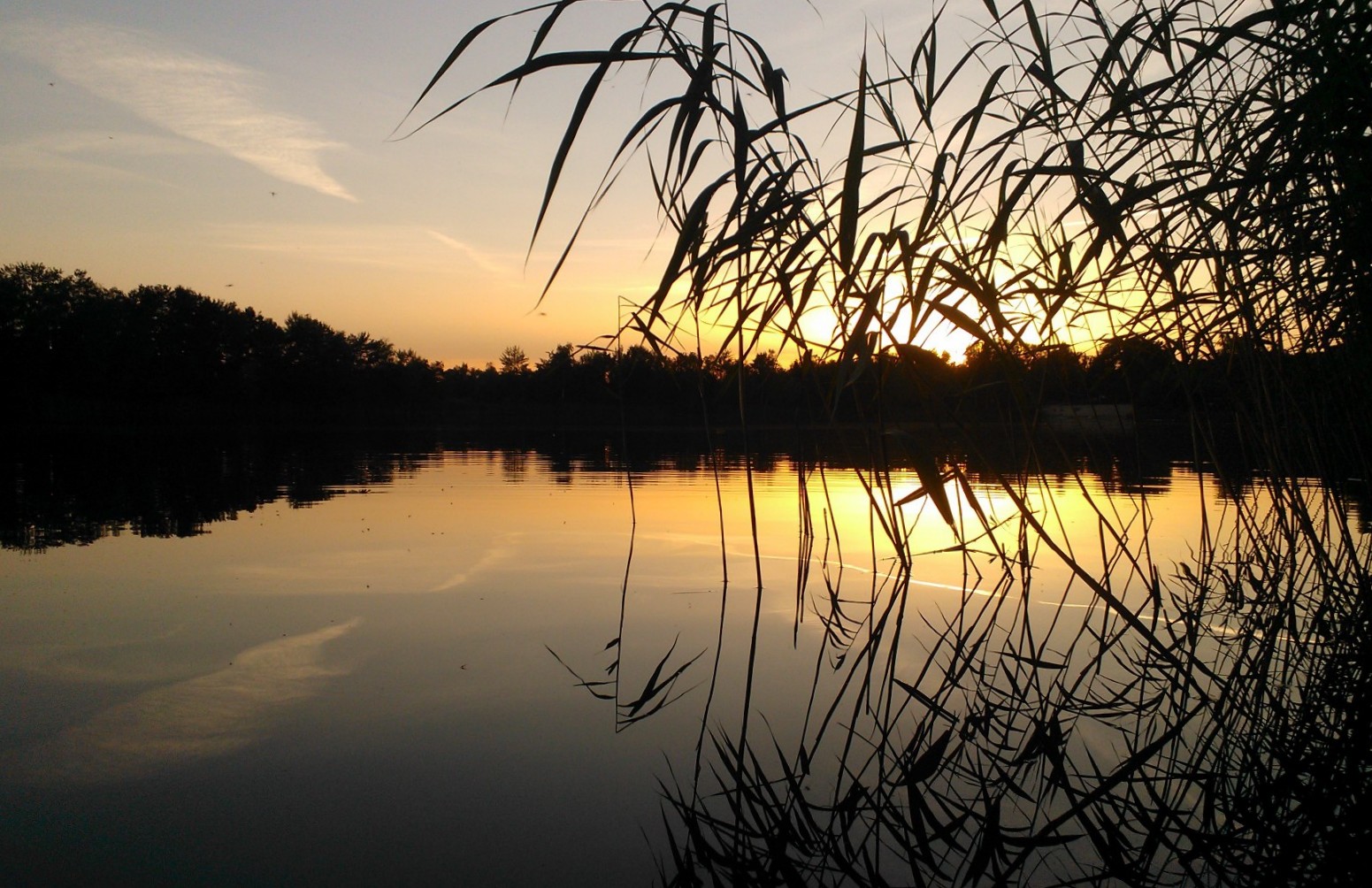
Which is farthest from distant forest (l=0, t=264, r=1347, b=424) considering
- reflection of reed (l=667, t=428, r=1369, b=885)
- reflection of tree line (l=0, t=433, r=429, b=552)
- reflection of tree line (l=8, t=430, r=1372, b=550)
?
reflection of reed (l=667, t=428, r=1369, b=885)

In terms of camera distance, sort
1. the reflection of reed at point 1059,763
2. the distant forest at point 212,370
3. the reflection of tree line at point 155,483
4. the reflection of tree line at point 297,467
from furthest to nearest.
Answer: the distant forest at point 212,370 → the reflection of tree line at point 155,483 → the reflection of tree line at point 297,467 → the reflection of reed at point 1059,763

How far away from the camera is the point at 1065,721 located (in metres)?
2.39

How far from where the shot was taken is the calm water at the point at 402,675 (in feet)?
5.93

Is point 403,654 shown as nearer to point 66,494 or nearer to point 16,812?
point 16,812

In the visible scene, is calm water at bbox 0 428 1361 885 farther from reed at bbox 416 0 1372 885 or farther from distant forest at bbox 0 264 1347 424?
distant forest at bbox 0 264 1347 424

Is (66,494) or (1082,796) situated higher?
(66,494)

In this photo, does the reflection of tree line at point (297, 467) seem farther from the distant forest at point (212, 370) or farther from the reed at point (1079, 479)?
the distant forest at point (212, 370)

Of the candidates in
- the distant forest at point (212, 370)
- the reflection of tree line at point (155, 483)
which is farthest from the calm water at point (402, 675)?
the distant forest at point (212, 370)

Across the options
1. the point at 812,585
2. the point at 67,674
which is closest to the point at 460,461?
the point at 812,585

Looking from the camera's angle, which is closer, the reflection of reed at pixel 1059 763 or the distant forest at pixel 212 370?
the reflection of reed at pixel 1059 763

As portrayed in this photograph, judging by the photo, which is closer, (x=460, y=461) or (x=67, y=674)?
(x=67, y=674)

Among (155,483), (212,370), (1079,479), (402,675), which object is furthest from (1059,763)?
(212,370)

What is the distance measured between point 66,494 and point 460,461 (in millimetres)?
5882

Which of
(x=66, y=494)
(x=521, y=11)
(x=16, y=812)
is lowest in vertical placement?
(x=16, y=812)
